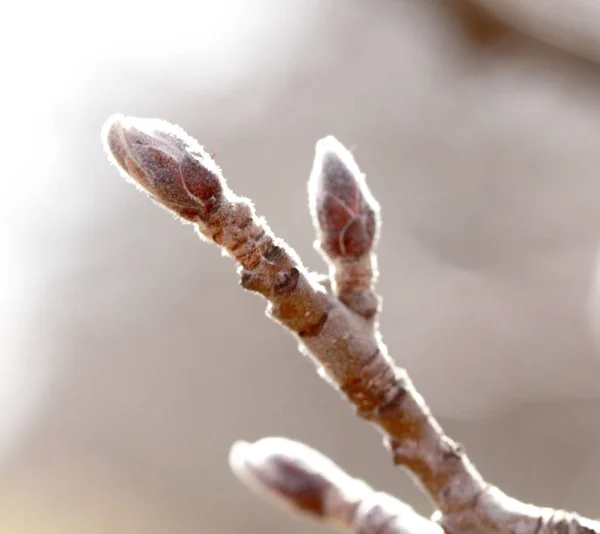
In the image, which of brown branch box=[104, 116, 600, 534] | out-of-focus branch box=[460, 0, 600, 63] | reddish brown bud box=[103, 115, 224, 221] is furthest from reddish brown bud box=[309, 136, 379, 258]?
out-of-focus branch box=[460, 0, 600, 63]

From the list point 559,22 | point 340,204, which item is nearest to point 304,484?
point 340,204

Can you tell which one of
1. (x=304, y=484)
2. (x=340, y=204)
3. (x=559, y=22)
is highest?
(x=559, y=22)

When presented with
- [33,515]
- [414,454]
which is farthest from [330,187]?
[33,515]

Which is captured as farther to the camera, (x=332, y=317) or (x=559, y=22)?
(x=559, y=22)

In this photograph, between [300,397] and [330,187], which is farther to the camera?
[300,397]

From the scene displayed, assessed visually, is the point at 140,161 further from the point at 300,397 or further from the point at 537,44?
the point at 300,397

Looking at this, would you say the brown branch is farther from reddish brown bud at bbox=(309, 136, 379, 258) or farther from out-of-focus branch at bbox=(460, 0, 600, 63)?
out-of-focus branch at bbox=(460, 0, 600, 63)

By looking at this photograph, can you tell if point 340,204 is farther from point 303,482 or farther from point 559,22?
point 559,22
